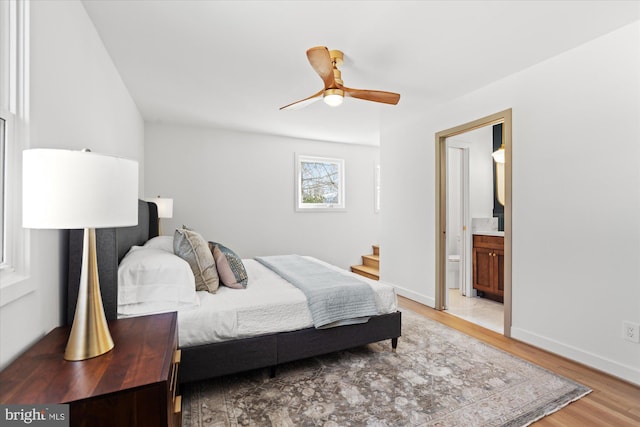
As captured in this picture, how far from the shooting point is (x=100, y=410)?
913 mm

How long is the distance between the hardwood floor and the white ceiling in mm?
2427

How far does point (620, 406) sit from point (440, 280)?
6.21 feet

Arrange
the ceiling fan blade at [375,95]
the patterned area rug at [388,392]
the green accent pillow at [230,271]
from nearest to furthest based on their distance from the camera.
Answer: the patterned area rug at [388,392]
the green accent pillow at [230,271]
the ceiling fan blade at [375,95]

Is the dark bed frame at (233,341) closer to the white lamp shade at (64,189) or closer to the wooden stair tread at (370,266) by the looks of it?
the white lamp shade at (64,189)

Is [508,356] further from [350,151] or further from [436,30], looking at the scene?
[350,151]

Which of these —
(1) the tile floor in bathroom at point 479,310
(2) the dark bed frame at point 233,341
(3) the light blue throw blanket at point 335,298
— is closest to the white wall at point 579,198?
(1) the tile floor in bathroom at point 479,310

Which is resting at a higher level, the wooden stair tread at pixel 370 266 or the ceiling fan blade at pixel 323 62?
the ceiling fan blade at pixel 323 62

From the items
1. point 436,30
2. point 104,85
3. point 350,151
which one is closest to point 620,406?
point 436,30

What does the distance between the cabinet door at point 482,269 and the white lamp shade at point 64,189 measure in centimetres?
428

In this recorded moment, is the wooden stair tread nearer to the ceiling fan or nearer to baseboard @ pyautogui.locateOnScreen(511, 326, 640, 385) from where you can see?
baseboard @ pyautogui.locateOnScreen(511, 326, 640, 385)

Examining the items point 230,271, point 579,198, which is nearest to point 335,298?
point 230,271

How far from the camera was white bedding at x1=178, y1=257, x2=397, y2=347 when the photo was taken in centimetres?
191

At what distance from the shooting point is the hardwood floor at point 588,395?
5.76 feet

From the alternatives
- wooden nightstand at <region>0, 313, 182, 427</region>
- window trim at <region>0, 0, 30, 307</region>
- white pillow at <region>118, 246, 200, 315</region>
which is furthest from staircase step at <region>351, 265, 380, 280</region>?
window trim at <region>0, 0, 30, 307</region>
